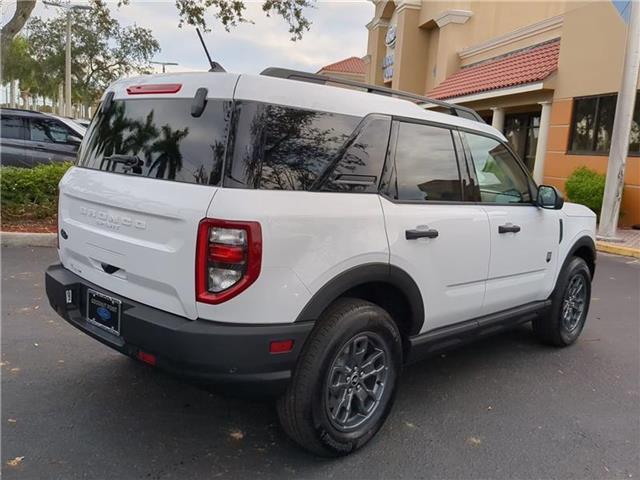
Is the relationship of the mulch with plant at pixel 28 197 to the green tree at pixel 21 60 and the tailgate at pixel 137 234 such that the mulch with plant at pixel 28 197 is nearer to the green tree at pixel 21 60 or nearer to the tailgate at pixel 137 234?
the tailgate at pixel 137 234

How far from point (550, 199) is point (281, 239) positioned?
2495 millimetres

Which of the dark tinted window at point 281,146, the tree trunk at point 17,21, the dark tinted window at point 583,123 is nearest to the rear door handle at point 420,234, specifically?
the dark tinted window at point 281,146

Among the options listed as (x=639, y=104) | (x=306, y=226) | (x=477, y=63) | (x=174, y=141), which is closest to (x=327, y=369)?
(x=306, y=226)

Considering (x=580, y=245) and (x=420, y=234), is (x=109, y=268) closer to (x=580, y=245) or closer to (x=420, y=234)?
(x=420, y=234)

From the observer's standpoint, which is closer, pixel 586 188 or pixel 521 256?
pixel 521 256

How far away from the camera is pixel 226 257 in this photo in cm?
241

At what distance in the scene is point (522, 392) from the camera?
3852 millimetres

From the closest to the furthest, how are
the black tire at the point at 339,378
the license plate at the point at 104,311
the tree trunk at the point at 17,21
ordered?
the black tire at the point at 339,378, the license plate at the point at 104,311, the tree trunk at the point at 17,21

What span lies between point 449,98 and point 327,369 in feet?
54.5

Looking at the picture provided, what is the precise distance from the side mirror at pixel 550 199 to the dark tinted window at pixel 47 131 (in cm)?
1023

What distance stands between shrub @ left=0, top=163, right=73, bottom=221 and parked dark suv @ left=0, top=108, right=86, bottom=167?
2749 millimetres

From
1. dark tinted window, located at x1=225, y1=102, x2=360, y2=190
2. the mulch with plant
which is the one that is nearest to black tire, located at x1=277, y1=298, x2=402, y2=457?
dark tinted window, located at x1=225, y1=102, x2=360, y2=190

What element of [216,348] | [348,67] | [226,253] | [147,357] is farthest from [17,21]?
[348,67]

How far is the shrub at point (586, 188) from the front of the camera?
11.9m
